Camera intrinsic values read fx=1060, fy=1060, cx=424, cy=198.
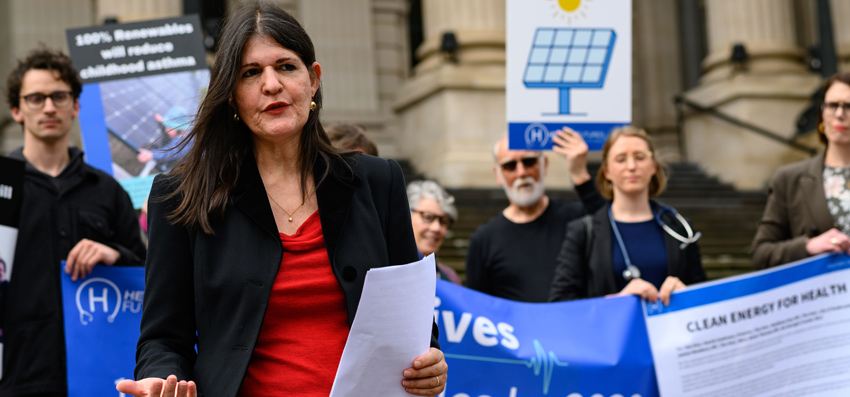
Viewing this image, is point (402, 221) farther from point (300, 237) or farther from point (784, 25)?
point (784, 25)

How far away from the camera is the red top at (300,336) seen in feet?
7.84

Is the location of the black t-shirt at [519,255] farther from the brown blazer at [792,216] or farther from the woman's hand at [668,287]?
the brown blazer at [792,216]

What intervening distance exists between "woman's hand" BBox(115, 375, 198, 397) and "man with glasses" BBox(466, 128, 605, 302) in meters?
3.30

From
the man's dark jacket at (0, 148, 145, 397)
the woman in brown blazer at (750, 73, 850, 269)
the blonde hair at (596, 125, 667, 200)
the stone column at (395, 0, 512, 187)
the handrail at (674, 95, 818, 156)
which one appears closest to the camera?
the man's dark jacket at (0, 148, 145, 397)

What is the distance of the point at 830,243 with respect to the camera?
4852mm

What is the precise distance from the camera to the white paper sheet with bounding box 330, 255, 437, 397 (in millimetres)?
2324

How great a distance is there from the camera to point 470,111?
14961 mm

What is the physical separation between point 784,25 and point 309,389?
53.7 ft

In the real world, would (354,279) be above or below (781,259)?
above

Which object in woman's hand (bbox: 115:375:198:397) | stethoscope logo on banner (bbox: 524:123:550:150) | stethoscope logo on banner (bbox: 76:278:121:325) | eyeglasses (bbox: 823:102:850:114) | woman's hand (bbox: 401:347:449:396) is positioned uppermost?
eyeglasses (bbox: 823:102:850:114)

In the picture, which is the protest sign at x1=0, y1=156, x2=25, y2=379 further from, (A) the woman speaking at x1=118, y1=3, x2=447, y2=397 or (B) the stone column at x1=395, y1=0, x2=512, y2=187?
(B) the stone column at x1=395, y1=0, x2=512, y2=187

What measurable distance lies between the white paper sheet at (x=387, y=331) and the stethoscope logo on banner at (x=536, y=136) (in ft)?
11.2

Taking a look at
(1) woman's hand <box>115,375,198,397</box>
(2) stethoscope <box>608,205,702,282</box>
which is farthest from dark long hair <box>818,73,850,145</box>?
(1) woman's hand <box>115,375,198,397</box>

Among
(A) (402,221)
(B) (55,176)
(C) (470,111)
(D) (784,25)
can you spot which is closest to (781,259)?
(A) (402,221)
